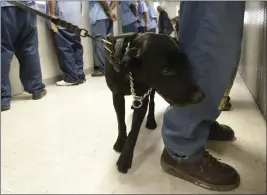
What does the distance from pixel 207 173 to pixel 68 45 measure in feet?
5.92

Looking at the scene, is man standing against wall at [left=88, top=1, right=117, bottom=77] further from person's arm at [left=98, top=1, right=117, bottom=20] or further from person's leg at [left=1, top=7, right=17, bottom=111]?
person's leg at [left=1, top=7, right=17, bottom=111]

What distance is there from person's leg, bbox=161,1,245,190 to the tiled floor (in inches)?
1.8

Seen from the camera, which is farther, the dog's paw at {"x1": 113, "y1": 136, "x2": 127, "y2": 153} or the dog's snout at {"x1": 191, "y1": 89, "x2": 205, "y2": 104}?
the dog's paw at {"x1": 113, "y1": 136, "x2": 127, "y2": 153}

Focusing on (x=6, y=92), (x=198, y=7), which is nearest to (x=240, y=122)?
(x=198, y=7)

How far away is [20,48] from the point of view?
5.32 ft

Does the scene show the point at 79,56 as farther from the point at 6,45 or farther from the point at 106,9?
the point at 6,45

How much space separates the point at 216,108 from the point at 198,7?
0.28 metres

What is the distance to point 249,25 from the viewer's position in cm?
136

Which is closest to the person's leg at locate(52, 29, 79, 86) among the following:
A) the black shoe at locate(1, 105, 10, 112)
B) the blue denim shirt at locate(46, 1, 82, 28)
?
the blue denim shirt at locate(46, 1, 82, 28)

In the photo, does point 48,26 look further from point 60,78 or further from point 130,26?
point 130,26

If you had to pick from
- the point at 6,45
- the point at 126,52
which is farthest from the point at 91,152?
the point at 6,45

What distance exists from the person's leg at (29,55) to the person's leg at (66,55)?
422 millimetres

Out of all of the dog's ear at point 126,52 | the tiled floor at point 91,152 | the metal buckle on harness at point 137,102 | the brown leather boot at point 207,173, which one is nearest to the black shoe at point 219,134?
the tiled floor at point 91,152

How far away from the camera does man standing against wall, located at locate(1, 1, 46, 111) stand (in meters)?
1.42
